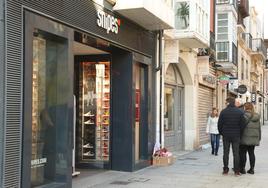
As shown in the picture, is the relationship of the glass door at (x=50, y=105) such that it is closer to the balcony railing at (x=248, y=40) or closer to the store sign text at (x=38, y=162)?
the store sign text at (x=38, y=162)

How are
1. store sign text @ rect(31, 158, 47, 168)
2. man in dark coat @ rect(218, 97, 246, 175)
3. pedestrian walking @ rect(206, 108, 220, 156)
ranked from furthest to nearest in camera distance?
pedestrian walking @ rect(206, 108, 220, 156) → man in dark coat @ rect(218, 97, 246, 175) → store sign text @ rect(31, 158, 47, 168)

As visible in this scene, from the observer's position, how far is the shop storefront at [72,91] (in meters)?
7.64

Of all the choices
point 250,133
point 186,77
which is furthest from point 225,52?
point 250,133

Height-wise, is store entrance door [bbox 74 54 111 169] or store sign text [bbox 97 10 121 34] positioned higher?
store sign text [bbox 97 10 121 34]

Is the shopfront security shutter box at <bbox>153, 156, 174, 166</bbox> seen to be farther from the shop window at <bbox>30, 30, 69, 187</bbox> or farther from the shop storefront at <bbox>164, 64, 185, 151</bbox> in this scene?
the shop window at <bbox>30, 30, 69, 187</bbox>

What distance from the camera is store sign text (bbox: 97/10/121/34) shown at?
10.5 meters

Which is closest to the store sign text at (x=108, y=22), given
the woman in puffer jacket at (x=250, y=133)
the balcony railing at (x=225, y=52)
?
the woman in puffer jacket at (x=250, y=133)

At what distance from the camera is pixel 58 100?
9.10 metres

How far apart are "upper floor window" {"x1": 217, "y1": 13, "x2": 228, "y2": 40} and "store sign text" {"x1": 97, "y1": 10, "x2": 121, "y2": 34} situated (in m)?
17.2

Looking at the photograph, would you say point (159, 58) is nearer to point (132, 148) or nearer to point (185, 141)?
point (132, 148)

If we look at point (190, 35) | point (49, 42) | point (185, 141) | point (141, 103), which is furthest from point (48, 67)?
point (185, 141)

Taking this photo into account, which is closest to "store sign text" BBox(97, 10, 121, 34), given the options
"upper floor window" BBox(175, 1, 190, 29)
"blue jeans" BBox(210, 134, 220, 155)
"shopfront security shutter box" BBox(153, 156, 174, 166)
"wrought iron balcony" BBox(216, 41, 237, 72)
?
"shopfront security shutter box" BBox(153, 156, 174, 166)

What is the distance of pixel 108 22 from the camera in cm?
1093

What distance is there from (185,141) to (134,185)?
9.36 meters
